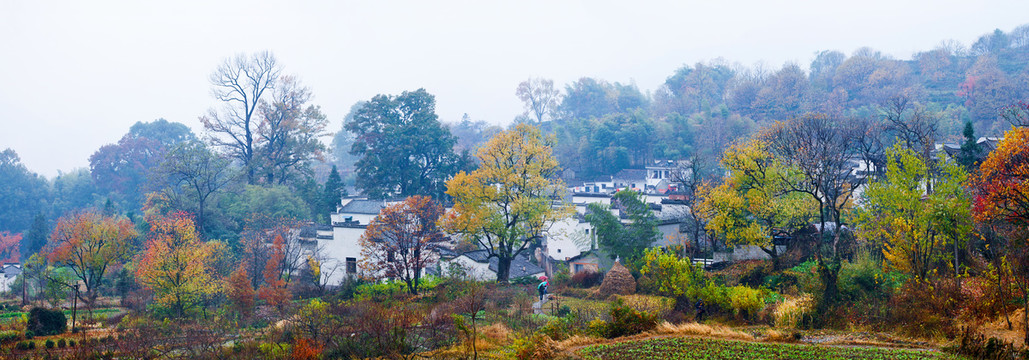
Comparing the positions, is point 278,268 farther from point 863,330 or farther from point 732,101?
point 732,101

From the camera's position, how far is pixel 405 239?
2322cm

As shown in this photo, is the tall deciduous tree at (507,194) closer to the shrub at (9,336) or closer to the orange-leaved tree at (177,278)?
the orange-leaved tree at (177,278)

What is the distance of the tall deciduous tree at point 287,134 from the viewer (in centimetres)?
4006

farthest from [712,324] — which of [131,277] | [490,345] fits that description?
[131,277]

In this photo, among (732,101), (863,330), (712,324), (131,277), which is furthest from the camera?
(732,101)

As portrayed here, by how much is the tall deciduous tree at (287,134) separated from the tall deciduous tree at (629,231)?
22.1m

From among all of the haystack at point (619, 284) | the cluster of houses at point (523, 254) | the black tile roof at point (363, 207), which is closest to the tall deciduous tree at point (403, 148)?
the black tile roof at point (363, 207)

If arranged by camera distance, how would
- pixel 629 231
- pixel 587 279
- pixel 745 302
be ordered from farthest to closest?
pixel 629 231
pixel 587 279
pixel 745 302

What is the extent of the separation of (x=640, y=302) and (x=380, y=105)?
24.9 meters

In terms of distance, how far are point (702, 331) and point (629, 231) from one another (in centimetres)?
1130

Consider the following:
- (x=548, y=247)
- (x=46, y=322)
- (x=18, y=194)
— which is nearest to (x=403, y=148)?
(x=548, y=247)

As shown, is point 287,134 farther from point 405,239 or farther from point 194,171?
point 405,239

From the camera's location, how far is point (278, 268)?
25.9 metres

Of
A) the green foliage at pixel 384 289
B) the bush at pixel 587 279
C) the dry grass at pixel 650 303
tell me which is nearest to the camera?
the dry grass at pixel 650 303
